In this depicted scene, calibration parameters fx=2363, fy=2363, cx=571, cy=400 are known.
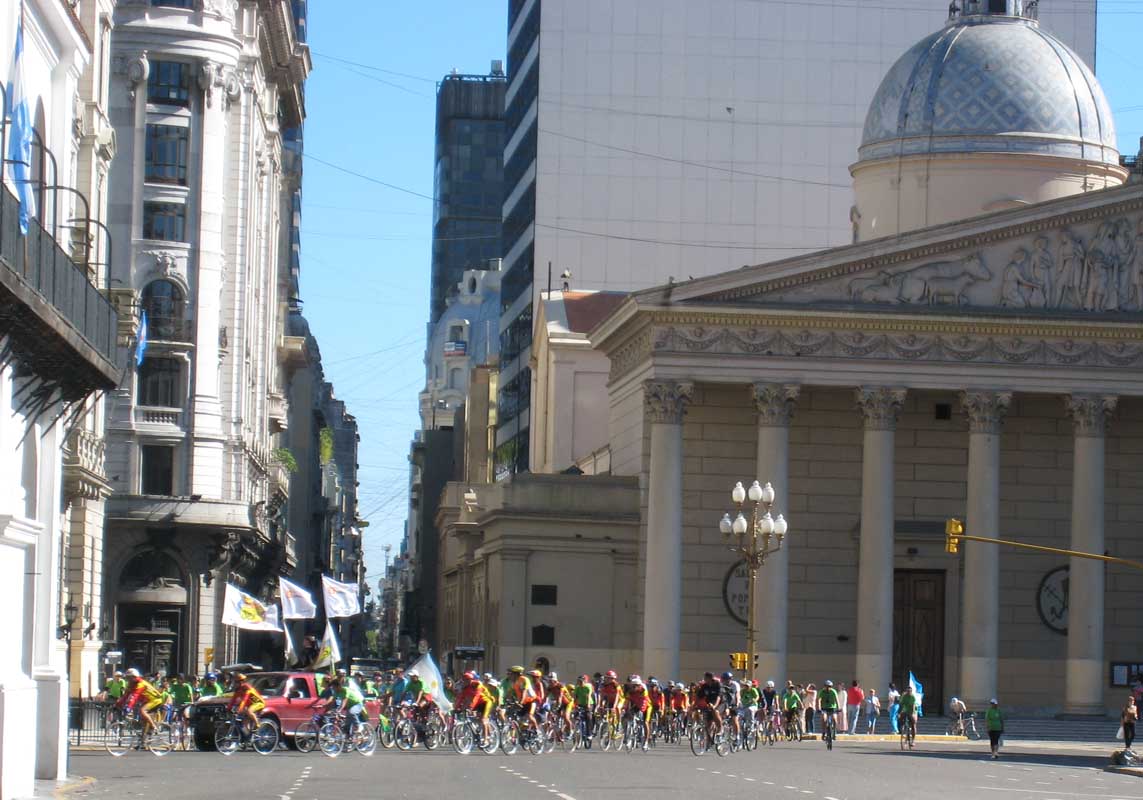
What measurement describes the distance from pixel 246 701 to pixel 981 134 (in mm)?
40327

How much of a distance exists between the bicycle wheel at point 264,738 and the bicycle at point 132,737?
1782 mm

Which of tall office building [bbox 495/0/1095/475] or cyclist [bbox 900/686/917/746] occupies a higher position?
tall office building [bbox 495/0/1095/475]

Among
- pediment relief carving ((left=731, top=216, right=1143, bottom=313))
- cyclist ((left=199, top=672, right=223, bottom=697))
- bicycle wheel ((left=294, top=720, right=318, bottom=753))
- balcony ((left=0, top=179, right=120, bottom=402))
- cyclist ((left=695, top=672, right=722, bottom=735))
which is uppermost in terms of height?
pediment relief carving ((left=731, top=216, right=1143, bottom=313))

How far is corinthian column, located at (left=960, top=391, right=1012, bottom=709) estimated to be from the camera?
213ft

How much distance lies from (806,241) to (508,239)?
15.2m

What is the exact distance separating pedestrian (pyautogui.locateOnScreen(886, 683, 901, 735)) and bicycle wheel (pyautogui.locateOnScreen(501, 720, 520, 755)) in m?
15.1

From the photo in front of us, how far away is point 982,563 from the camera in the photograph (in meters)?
64.9

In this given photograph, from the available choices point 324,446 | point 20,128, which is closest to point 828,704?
point 20,128

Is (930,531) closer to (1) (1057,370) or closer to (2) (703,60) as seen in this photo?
(1) (1057,370)

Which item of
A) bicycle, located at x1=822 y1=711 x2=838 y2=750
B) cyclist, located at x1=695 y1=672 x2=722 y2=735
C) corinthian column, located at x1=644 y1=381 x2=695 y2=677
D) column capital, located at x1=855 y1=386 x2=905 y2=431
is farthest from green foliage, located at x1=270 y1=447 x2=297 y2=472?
cyclist, located at x1=695 y1=672 x2=722 y2=735

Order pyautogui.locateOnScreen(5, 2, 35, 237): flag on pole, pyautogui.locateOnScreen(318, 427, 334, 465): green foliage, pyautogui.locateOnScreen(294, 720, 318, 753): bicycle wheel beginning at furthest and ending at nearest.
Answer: pyautogui.locateOnScreen(318, 427, 334, 465): green foliage → pyautogui.locateOnScreen(294, 720, 318, 753): bicycle wheel → pyautogui.locateOnScreen(5, 2, 35, 237): flag on pole

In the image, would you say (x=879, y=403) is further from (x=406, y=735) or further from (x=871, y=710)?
(x=406, y=735)

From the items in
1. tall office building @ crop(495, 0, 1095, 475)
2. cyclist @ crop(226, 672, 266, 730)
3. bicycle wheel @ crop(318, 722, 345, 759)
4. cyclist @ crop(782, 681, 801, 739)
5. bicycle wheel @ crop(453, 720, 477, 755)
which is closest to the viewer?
cyclist @ crop(226, 672, 266, 730)

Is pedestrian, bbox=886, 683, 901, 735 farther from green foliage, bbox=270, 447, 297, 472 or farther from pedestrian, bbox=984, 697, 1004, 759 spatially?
green foliage, bbox=270, 447, 297, 472
